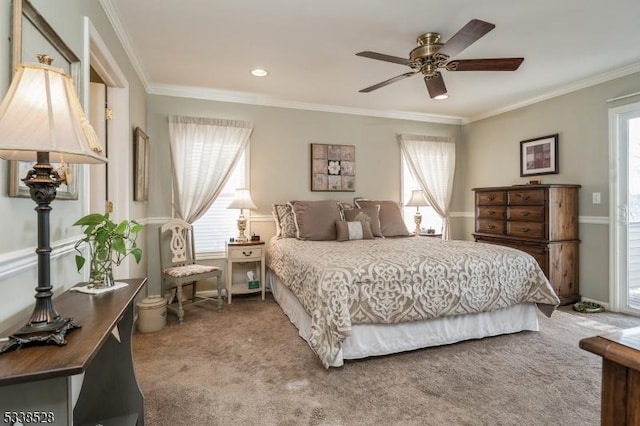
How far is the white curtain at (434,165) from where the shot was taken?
493 centimetres

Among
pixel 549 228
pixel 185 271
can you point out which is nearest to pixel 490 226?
pixel 549 228

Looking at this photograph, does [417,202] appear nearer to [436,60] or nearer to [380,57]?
[436,60]

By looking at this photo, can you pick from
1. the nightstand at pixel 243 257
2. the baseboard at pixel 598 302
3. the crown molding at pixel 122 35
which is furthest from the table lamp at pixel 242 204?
the baseboard at pixel 598 302

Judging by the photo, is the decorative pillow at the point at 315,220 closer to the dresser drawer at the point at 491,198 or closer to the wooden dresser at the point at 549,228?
the dresser drawer at the point at 491,198

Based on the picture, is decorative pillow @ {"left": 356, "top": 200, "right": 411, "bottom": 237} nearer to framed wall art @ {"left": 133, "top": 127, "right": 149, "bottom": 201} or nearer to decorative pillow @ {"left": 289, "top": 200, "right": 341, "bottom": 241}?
decorative pillow @ {"left": 289, "top": 200, "right": 341, "bottom": 241}

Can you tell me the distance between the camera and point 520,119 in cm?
439

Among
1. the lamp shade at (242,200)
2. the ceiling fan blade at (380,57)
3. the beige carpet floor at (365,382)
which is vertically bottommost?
the beige carpet floor at (365,382)

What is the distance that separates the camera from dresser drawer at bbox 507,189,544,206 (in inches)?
140

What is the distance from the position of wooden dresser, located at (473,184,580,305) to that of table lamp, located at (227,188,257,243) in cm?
314

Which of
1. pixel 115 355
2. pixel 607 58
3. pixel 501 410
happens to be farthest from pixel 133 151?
pixel 607 58

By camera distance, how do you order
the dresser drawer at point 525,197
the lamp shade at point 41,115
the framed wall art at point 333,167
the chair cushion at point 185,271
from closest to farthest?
the lamp shade at point 41,115 < the chair cushion at point 185,271 < the dresser drawer at point 525,197 < the framed wall art at point 333,167

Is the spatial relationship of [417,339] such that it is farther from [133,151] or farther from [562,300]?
[133,151]

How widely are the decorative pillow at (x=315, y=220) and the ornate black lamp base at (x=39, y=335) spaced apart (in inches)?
108

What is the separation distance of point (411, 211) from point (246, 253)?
271cm
